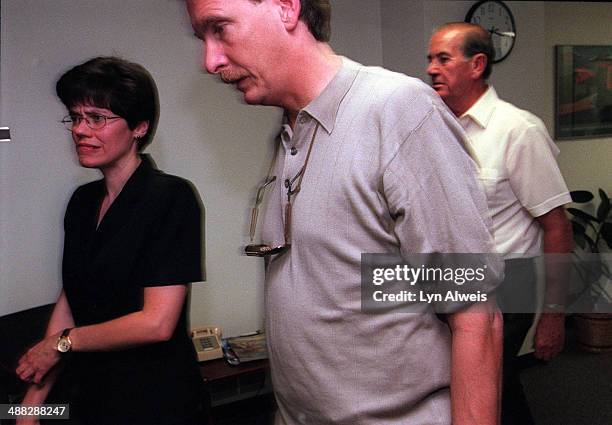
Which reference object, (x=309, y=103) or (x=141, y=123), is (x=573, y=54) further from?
(x=141, y=123)

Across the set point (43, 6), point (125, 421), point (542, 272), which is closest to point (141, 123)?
point (43, 6)

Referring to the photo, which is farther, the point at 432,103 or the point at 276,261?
the point at 276,261

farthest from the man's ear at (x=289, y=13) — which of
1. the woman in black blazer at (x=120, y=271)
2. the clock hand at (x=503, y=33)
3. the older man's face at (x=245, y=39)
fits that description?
the clock hand at (x=503, y=33)

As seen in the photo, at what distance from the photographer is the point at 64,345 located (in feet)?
2.35

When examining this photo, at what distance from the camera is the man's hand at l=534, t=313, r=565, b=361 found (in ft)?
2.72

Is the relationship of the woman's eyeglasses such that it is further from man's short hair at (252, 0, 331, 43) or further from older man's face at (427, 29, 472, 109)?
older man's face at (427, 29, 472, 109)

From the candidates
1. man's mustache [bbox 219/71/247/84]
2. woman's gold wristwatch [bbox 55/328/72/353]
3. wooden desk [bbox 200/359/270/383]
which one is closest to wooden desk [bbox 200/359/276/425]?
wooden desk [bbox 200/359/270/383]

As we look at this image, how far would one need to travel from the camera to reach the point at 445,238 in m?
0.48

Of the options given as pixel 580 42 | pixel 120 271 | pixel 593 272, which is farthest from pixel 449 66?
pixel 120 271

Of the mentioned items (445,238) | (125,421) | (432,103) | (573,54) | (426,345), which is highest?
(573,54)

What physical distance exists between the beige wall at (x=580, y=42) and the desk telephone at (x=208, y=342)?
2.12 ft

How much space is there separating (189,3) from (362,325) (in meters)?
0.38

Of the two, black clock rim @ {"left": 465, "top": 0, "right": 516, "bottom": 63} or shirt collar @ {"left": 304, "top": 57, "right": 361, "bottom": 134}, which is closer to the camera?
shirt collar @ {"left": 304, "top": 57, "right": 361, "bottom": 134}

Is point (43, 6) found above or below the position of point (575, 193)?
above
